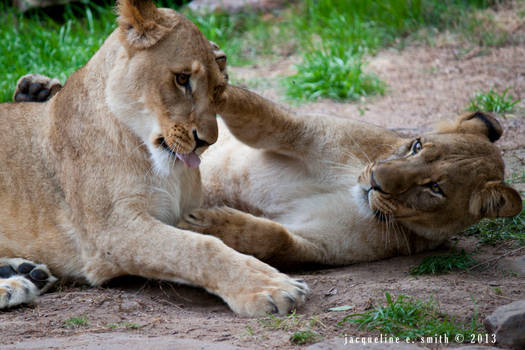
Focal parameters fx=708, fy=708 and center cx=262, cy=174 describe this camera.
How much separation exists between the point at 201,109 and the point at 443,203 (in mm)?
1495

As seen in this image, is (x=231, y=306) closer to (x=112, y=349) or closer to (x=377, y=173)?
(x=112, y=349)

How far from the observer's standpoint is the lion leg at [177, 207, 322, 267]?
3.94 m

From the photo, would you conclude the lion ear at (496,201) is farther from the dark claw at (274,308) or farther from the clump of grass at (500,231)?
the dark claw at (274,308)

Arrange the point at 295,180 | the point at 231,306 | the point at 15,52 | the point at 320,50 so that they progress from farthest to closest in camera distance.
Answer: the point at 320,50 < the point at 15,52 < the point at 295,180 < the point at 231,306

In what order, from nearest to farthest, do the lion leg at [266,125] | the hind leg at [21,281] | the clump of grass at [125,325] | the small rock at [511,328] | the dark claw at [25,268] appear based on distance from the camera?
the small rock at [511,328]
the clump of grass at [125,325]
the hind leg at [21,281]
the dark claw at [25,268]
the lion leg at [266,125]

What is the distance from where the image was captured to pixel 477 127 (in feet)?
14.4

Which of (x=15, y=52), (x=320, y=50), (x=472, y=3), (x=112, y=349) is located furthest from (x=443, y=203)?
(x=472, y=3)

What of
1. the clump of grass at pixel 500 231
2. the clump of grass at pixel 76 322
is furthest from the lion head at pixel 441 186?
the clump of grass at pixel 76 322

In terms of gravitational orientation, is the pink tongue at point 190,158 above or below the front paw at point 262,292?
above

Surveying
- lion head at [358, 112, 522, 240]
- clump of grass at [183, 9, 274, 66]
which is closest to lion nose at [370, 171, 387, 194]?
lion head at [358, 112, 522, 240]

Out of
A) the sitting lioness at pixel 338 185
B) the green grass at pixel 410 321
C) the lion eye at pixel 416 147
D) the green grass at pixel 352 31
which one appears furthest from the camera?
the green grass at pixel 352 31

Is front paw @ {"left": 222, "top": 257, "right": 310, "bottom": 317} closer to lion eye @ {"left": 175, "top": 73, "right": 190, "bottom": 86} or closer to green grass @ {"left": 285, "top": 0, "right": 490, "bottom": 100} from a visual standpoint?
lion eye @ {"left": 175, "top": 73, "right": 190, "bottom": 86}

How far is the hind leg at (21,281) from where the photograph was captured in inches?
138

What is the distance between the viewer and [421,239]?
427 centimetres
